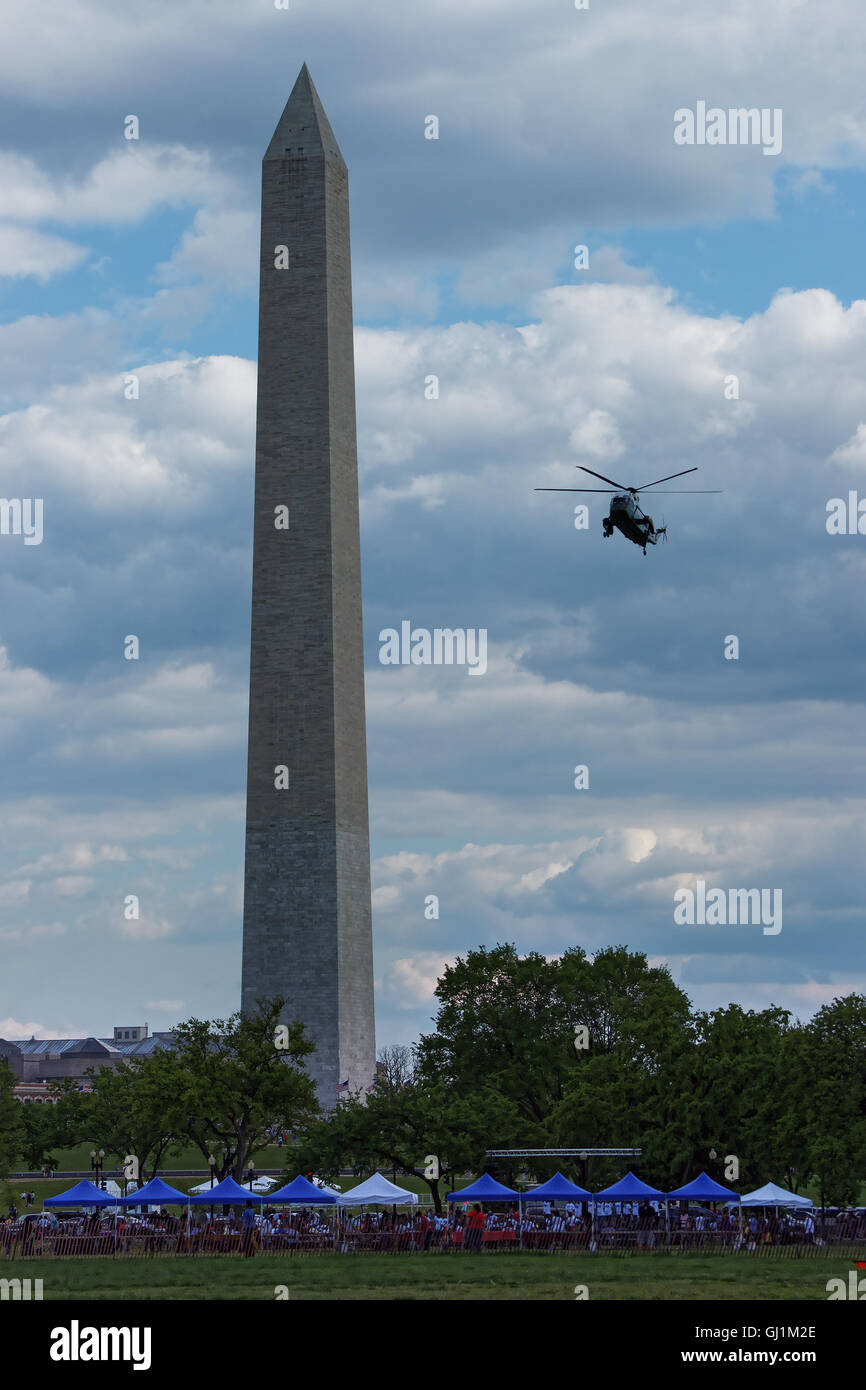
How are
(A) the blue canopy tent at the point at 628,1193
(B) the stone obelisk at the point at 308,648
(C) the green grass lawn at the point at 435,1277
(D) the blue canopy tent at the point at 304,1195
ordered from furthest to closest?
(B) the stone obelisk at the point at 308,648 → (D) the blue canopy tent at the point at 304,1195 → (A) the blue canopy tent at the point at 628,1193 → (C) the green grass lawn at the point at 435,1277

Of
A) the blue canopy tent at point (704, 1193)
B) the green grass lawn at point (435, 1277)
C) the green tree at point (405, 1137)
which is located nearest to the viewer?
the green grass lawn at point (435, 1277)

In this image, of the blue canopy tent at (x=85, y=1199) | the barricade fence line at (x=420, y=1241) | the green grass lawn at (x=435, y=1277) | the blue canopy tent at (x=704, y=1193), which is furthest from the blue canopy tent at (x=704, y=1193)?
the blue canopy tent at (x=85, y=1199)

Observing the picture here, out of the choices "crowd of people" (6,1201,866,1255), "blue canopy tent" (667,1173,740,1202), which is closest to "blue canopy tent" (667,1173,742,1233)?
"blue canopy tent" (667,1173,740,1202)

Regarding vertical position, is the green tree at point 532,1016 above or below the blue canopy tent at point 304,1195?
above

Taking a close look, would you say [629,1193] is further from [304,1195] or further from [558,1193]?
[304,1195]

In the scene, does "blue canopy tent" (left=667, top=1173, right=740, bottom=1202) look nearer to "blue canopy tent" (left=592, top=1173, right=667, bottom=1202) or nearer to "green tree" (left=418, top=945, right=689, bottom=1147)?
"blue canopy tent" (left=592, top=1173, right=667, bottom=1202)

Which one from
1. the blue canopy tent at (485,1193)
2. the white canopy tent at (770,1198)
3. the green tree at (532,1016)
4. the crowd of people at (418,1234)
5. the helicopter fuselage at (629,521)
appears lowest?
the crowd of people at (418,1234)

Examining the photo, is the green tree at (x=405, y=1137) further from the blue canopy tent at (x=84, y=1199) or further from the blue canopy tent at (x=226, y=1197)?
the blue canopy tent at (x=84, y=1199)
